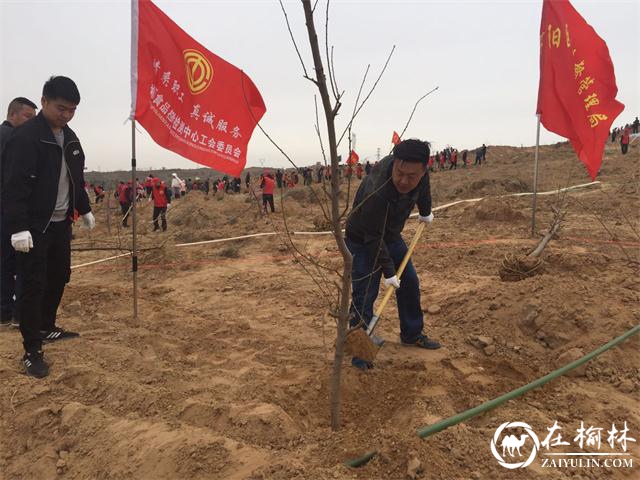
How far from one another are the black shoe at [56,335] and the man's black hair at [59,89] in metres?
1.69

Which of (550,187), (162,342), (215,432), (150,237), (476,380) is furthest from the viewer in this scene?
(550,187)

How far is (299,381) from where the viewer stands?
2.69m

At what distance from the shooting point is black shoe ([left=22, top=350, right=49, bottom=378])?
2.50 m

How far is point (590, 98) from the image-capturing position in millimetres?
5102

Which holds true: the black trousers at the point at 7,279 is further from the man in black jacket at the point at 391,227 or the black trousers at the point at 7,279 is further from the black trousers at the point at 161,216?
the black trousers at the point at 161,216

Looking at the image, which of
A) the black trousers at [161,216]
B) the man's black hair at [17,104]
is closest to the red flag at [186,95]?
the man's black hair at [17,104]

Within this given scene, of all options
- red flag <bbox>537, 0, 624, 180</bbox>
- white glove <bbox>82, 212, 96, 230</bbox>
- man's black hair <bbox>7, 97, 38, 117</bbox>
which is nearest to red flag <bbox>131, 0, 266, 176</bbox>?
white glove <bbox>82, 212, 96, 230</bbox>

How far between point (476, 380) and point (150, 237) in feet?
30.9

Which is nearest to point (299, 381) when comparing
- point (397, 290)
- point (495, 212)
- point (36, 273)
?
point (397, 290)

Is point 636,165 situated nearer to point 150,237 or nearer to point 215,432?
point 150,237

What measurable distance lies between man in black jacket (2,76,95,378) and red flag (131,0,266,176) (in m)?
0.60

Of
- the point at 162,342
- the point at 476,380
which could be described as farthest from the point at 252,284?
the point at 476,380

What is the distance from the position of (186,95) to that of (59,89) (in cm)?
116

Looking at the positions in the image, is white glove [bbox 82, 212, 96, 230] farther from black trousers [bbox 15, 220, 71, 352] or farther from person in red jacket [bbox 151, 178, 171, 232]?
person in red jacket [bbox 151, 178, 171, 232]
